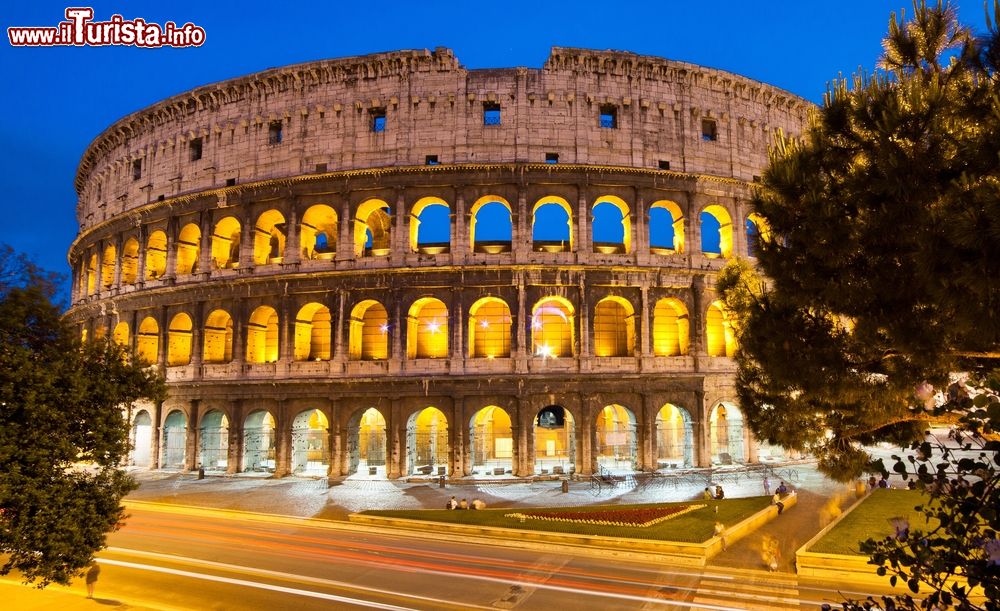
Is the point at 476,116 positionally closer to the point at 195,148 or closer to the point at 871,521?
the point at 195,148

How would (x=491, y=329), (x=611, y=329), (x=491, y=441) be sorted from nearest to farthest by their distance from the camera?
(x=491, y=329), (x=611, y=329), (x=491, y=441)

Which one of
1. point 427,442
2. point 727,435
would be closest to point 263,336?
point 427,442

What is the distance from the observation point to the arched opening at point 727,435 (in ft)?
93.5

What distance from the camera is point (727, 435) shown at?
30.3 metres

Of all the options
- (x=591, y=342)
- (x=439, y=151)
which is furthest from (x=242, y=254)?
(x=591, y=342)

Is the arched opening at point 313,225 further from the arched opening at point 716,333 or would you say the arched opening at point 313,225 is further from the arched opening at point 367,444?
the arched opening at point 716,333

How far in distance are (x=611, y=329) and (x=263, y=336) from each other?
17484mm

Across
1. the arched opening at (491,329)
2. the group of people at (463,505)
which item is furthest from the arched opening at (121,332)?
the group of people at (463,505)

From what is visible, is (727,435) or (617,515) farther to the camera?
(727,435)

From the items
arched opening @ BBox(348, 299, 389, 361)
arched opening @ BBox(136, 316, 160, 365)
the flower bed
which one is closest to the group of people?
the flower bed

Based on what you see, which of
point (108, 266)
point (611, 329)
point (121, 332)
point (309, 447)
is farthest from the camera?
point (108, 266)

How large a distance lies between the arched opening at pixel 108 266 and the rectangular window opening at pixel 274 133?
13.8 metres

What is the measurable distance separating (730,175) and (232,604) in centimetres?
2744

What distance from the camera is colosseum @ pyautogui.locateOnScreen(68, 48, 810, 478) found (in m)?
26.4
